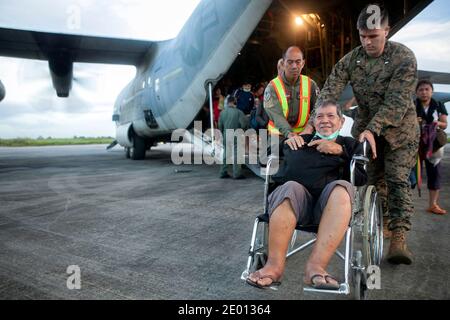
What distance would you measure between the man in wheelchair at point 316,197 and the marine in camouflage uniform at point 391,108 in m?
0.44

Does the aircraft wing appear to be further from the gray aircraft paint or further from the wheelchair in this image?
the wheelchair

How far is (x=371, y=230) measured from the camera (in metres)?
2.43

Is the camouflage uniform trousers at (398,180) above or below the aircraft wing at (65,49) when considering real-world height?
below

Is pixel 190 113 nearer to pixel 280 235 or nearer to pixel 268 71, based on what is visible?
pixel 268 71

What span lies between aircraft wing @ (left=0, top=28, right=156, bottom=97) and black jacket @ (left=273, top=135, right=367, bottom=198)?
1082 centimetres

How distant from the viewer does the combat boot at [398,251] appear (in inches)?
113

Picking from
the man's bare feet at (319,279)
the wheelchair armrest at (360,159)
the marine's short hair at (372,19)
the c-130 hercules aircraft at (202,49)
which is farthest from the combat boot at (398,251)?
the c-130 hercules aircraft at (202,49)

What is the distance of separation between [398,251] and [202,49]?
6.29 m

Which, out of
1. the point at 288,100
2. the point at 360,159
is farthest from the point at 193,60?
the point at 360,159

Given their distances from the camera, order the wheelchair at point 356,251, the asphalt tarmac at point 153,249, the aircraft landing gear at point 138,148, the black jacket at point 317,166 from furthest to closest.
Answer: the aircraft landing gear at point 138,148 < the black jacket at point 317,166 < the asphalt tarmac at point 153,249 < the wheelchair at point 356,251

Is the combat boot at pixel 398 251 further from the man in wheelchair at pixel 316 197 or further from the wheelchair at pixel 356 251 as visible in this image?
the man in wheelchair at pixel 316 197

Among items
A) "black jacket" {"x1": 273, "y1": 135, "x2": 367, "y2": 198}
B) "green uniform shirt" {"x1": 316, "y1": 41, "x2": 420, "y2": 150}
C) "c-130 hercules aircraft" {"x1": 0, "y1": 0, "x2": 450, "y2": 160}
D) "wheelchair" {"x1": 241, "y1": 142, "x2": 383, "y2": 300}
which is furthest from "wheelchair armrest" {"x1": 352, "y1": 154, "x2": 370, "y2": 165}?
"c-130 hercules aircraft" {"x1": 0, "y1": 0, "x2": 450, "y2": 160}

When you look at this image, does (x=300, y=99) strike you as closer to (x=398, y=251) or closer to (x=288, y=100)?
(x=288, y=100)

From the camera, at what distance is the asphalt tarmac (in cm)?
241
